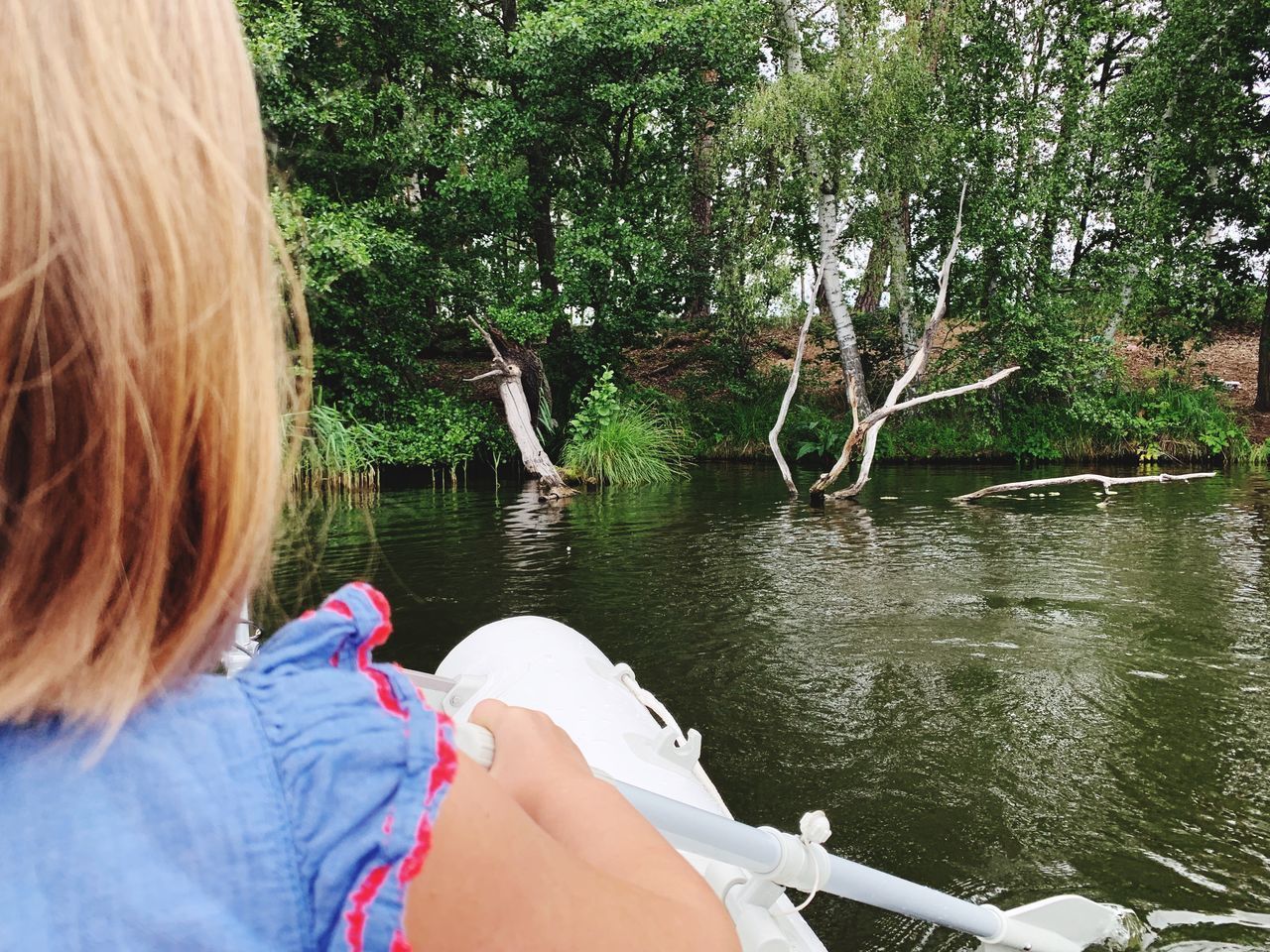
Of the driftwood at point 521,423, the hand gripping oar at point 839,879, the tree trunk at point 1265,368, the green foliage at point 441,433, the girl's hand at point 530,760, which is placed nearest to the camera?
the girl's hand at point 530,760

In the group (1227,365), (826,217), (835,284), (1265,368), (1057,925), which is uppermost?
(826,217)

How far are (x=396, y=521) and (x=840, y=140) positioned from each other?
25.8 feet

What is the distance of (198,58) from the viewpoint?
0.54 metres

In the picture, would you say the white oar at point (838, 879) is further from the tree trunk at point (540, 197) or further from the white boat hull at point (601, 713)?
the tree trunk at point (540, 197)

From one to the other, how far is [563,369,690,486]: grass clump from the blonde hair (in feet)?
39.2

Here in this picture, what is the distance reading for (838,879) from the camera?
1.40 metres

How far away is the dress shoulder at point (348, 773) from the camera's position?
47cm

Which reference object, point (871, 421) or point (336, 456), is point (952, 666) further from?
point (336, 456)

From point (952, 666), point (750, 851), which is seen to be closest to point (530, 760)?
point (750, 851)

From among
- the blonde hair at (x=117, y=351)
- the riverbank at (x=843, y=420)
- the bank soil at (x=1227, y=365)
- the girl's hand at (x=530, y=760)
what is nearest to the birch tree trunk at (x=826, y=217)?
the riverbank at (x=843, y=420)

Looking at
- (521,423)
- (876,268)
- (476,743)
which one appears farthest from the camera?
(876,268)

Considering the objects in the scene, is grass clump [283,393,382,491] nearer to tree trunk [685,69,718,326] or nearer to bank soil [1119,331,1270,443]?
tree trunk [685,69,718,326]

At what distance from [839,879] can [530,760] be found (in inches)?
34.1

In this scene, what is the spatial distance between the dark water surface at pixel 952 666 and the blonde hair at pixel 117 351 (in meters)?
0.47
